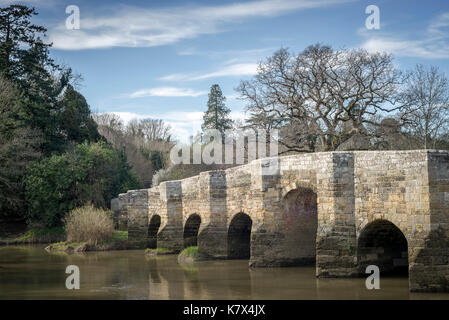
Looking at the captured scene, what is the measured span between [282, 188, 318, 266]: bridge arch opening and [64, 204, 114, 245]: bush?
1175cm

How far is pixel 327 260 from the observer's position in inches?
575

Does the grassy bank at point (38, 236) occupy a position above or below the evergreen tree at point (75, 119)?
below

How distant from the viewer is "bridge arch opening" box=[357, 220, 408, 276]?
1429cm

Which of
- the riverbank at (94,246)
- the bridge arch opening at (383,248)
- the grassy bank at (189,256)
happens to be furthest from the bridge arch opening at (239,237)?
the riverbank at (94,246)

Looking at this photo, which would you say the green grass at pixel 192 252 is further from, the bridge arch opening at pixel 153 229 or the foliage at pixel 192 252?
the bridge arch opening at pixel 153 229

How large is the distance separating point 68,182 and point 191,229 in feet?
36.8

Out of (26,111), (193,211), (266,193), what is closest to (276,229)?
(266,193)

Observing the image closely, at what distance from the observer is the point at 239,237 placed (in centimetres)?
2030

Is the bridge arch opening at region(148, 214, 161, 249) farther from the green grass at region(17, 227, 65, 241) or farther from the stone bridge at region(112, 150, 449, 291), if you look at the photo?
the green grass at region(17, 227, 65, 241)

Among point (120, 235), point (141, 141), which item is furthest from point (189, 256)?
point (141, 141)

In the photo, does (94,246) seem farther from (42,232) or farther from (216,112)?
(216,112)

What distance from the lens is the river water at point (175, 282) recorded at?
518 inches

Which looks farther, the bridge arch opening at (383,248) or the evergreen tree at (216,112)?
the evergreen tree at (216,112)

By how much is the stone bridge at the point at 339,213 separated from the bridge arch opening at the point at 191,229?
161 centimetres
